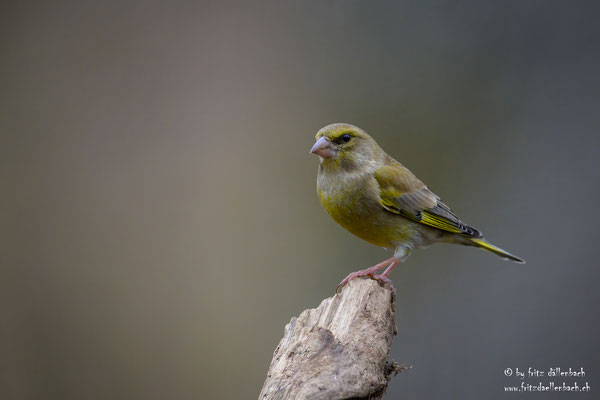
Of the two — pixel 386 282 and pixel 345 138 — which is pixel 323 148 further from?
pixel 386 282

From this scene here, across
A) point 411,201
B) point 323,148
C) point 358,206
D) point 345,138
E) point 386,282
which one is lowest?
point 386,282

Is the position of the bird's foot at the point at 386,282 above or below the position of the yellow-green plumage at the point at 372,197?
below

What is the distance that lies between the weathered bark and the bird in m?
0.46

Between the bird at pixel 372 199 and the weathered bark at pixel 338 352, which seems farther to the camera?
the bird at pixel 372 199

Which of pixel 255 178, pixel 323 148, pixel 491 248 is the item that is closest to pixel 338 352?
pixel 323 148

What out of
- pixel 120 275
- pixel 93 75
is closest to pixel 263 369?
pixel 120 275

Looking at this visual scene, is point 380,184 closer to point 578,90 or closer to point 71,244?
point 578,90

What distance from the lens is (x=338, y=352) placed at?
8.05 ft

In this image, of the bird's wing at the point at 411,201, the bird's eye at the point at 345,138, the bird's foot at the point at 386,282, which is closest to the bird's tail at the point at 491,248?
the bird's wing at the point at 411,201

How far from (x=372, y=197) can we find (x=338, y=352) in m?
1.30

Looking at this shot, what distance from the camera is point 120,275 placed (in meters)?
5.38

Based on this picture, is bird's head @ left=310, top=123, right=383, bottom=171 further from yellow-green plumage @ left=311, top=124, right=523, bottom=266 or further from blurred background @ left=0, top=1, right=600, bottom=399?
blurred background @ left=0, top=1, right=600, bottom=399

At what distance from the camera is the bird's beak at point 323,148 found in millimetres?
3432

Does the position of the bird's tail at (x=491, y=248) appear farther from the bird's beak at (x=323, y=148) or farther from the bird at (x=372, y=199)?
the bird's beak at (x=323, y=148)
